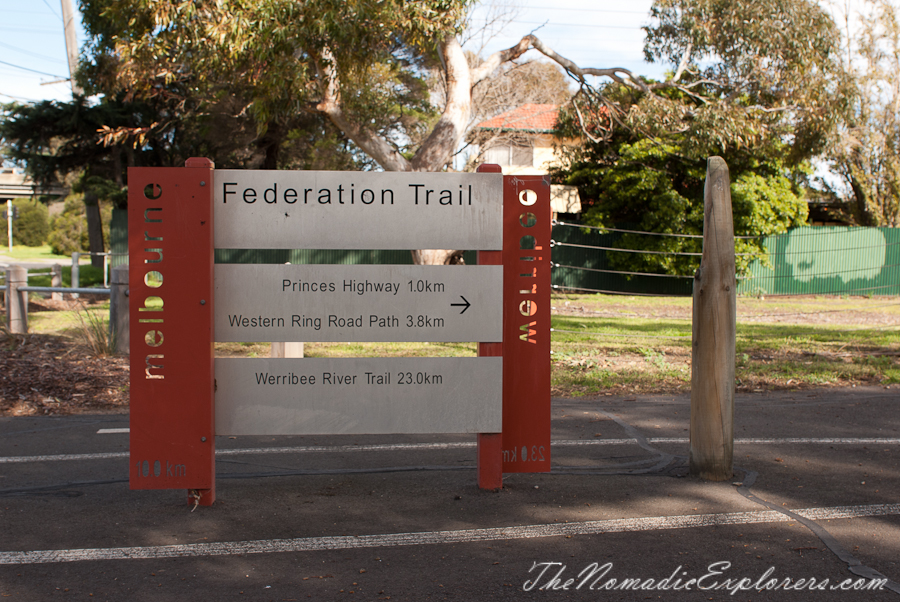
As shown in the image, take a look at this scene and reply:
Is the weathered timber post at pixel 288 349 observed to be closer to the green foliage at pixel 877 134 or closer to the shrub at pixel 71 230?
the green foliage at pixel 877 134

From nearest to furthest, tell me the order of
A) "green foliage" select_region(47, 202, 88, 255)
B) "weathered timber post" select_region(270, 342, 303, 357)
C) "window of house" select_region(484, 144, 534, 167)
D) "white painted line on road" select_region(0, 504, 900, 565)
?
"white painted line on road" select_region(0, 504, 900, 565) → "weathered timber post" select_region(270, 342, 303, 357) → "window of house" select_region(484, 144, 534, 167) → "green foliage" select_region(47, 202, 88, 255)

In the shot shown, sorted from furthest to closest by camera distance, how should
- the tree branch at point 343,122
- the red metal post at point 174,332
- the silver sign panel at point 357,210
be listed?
1. the tree branch at point 343,122
2. the silver sign panel at point 357,210
3. the red metal post at point 174,332

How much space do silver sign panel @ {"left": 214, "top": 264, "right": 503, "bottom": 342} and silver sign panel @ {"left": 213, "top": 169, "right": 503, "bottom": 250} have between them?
5.9 inches

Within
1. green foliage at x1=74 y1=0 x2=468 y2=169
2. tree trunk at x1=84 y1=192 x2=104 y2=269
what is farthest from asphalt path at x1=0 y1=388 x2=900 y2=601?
tree trunk at x1=84 y1=192 x2=104 y2=269

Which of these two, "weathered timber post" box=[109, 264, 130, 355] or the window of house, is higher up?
the window of house

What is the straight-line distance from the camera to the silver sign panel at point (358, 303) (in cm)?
408

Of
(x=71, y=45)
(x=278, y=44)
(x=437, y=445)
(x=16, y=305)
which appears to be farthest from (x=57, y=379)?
(x=71, y=45)

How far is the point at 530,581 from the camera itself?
3.12m

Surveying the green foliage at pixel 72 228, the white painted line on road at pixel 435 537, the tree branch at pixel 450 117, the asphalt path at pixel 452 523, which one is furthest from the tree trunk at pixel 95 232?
the white painted line on road at pixel 435 537

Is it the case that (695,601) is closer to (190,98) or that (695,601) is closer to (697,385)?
(697,385)

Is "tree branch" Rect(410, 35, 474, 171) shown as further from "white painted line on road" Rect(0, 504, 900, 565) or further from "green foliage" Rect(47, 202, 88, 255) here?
"green foliage" Rect(47, 202, 88, 255)

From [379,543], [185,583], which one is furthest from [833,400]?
[185,583]

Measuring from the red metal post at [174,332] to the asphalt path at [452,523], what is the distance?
10.1 inches

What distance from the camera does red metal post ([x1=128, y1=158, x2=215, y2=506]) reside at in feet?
12.8
